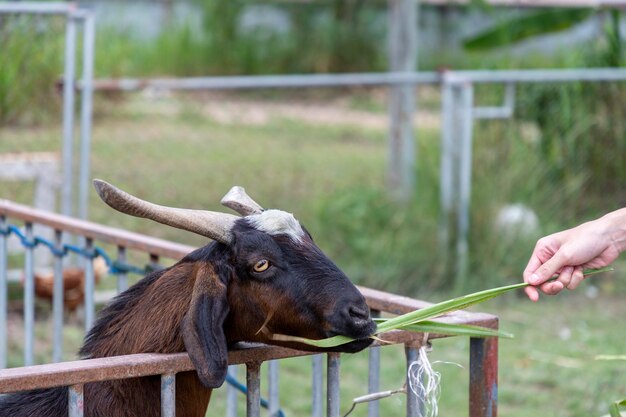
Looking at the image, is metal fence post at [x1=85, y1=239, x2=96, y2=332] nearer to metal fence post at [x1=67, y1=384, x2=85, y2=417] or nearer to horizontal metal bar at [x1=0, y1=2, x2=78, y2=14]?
metal fence post at [x1=67, y1=384, x2=85, y2=417]

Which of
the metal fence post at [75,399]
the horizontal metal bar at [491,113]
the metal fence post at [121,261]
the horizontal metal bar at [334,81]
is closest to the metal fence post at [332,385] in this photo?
the metal fence post at [75,399]

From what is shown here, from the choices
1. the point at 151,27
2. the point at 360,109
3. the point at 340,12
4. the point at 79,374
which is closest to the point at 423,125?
the point at 360,109

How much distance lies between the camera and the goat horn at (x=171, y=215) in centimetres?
251

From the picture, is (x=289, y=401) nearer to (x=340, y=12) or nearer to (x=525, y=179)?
(x=525, y=179)

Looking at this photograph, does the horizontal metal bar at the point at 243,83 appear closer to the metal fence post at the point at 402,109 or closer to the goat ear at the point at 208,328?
the metal fence post at the point at 402,109

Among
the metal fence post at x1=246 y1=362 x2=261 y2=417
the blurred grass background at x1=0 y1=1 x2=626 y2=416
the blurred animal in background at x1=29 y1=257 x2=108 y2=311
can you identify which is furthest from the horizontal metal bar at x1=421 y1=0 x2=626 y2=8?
the metal fence post at x1=246 y1=362 x2=261 y2=417

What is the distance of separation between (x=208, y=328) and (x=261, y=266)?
24cm

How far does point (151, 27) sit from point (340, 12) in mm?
3881

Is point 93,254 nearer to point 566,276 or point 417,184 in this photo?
point 566,276

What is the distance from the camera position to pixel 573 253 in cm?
308

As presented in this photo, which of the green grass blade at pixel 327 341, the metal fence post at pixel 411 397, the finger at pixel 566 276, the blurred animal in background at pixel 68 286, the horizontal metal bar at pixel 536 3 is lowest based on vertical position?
the blurred animal in background at pixel 68 286

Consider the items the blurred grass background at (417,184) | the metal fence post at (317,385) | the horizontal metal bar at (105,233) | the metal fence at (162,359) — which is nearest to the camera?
the metal fence at (162,359)

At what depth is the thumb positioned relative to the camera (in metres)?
3.07

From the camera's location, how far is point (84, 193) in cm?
710
